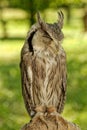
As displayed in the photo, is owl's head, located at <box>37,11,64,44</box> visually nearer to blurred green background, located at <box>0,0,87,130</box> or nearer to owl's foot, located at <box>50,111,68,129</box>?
owl's foot, located at <box>50,111,68,129</box>

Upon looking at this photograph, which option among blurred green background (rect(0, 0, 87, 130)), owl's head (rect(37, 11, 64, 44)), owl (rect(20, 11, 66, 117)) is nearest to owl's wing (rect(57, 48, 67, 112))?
owl (rect(20, 11, 66, 117))

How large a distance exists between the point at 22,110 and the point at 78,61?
6.23 metres

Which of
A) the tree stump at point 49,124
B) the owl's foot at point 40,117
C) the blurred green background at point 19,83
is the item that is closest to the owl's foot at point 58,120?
the tree stump at point 49,124

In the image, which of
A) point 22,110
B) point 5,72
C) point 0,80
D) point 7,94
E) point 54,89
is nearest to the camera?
point 54,89

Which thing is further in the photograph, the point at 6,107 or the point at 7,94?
the point at 7,94

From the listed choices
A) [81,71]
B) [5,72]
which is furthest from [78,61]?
[5,72]

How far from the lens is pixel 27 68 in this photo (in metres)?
4.67

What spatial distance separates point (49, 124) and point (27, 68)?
1.82ft

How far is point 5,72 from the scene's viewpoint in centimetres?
1678

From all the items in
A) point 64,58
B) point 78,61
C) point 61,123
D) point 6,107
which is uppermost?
point 64,58

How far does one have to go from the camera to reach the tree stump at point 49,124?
462cm

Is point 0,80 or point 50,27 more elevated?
point 50,27

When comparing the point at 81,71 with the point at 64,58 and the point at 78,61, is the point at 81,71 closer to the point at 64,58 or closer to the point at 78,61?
the point at 78,61

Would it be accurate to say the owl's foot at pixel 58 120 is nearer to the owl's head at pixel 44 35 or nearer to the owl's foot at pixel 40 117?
the owl's foot at pixel 40 117
